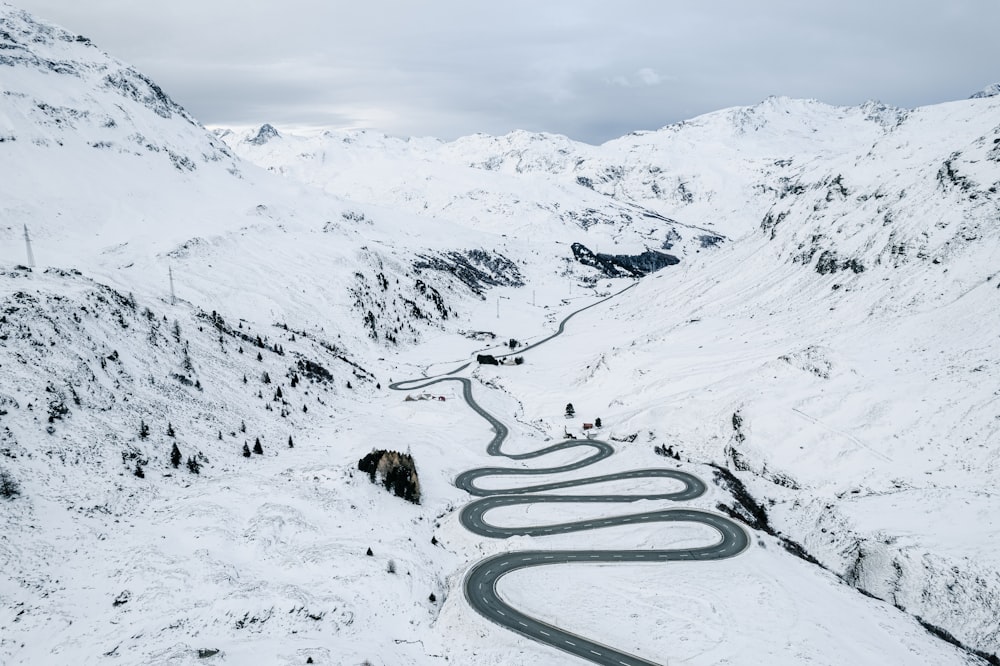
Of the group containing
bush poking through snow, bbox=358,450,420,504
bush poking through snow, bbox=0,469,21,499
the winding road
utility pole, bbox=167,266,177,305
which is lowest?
the winding road

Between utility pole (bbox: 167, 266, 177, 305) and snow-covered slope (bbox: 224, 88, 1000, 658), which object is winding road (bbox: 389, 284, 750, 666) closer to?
snow-covered slope (bbox: 224, 88, 1000, 658)

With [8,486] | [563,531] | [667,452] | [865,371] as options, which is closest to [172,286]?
[8,486]

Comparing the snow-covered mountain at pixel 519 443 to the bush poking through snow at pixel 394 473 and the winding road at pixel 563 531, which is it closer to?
the winding road at pixel 563 531

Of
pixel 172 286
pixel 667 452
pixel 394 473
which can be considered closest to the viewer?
pixel 394 473

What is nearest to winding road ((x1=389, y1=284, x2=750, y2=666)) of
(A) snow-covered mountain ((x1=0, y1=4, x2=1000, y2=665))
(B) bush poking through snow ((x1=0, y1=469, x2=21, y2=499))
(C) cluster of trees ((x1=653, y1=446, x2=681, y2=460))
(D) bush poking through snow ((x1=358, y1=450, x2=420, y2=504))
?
(A) snow-covered mountain ((x1=0, y1=4, x2=1000, y2=665))

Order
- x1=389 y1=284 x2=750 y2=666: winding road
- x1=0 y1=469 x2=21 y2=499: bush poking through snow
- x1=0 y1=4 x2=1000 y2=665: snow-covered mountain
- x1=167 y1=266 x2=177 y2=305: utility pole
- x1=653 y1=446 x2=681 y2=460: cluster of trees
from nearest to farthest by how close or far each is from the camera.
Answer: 1. x1=0 y1=4 x2=1000 y2=665: snow-covered mountain
2. x1=0 y1=469 x2=21 y2=499: bush poking through snow
3. x1=389 y1=284 x2=750 y2=666: winding road
4. x1=653 y1=446 x2=681 y2=460: cluster of trees
5. x1=167 y1=266 x2=177 y2=305: utility pole

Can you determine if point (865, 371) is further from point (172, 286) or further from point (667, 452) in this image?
point (172, 286)
